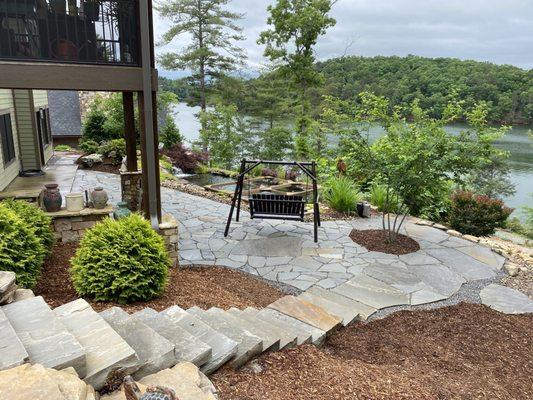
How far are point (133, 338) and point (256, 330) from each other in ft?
3.14

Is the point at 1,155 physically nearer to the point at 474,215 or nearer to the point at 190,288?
the point at 190,288

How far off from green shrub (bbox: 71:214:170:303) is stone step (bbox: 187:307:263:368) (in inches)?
23.7

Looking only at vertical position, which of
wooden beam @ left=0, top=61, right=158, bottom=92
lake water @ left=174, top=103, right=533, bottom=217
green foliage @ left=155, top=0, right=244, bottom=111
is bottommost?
lake water @ left=174, top=103, right=533, bottom=217

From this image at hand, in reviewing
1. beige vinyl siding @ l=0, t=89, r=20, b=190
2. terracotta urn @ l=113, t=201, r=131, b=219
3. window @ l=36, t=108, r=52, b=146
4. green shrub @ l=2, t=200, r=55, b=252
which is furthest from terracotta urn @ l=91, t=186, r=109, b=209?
window @ l=36, t=108, r=52, b=146

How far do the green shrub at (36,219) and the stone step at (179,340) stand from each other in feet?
Result: 7.56

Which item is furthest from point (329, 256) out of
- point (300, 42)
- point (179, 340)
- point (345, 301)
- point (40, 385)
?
point (300, 42)

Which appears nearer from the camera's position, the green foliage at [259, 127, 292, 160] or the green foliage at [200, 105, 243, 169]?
the green foliage at [200, 105, 243, 169]

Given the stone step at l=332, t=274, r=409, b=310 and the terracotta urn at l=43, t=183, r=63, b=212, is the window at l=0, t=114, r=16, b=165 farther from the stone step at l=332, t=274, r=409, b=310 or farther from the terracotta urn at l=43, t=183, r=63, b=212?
the stone step at l=332, t=274, r=409, b=310

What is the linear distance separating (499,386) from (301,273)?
265 cm

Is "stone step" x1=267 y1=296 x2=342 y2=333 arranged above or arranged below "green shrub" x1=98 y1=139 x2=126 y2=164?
below

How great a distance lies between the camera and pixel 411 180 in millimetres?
5914

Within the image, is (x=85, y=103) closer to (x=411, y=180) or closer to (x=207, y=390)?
(x=411, y=180)

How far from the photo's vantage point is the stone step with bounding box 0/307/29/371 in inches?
68.8

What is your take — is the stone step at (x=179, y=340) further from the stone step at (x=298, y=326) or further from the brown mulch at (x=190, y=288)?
the stone step at (x=298, y=326)
